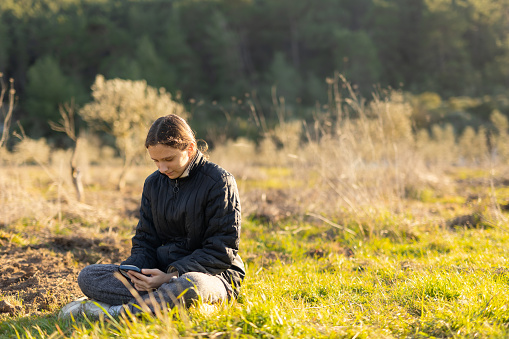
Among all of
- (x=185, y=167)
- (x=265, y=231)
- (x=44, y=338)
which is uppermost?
(x=185, y=167)

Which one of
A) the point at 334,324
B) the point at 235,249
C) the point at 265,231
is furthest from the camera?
the point at 265,231

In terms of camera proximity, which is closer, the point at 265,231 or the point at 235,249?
the point at 235,249

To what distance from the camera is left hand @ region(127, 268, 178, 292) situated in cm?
282

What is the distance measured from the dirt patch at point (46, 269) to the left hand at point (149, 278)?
906mm

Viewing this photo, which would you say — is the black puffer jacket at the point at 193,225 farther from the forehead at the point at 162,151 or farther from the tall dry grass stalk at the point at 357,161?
the tall dry grass stalk at the point at 357,161

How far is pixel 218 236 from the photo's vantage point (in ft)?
9.53

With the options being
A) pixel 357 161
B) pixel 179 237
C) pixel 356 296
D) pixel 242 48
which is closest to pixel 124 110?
pixel 357 161

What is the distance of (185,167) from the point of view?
9.91 ft

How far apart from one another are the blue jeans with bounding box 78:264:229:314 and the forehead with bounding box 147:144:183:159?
0.83 metres

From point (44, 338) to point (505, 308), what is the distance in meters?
2.93

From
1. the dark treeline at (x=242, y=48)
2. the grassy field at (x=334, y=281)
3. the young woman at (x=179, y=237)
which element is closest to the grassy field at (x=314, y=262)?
the grassy field at (x=334, y=281)

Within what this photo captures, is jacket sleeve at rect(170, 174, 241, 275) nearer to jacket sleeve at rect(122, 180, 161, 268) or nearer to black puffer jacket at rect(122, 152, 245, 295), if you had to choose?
black puffer jacket at rect(122, 152, 245, 295)

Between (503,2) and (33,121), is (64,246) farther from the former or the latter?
(33,121)

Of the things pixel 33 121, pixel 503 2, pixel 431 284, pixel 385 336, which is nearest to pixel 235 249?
pixel 385 336
